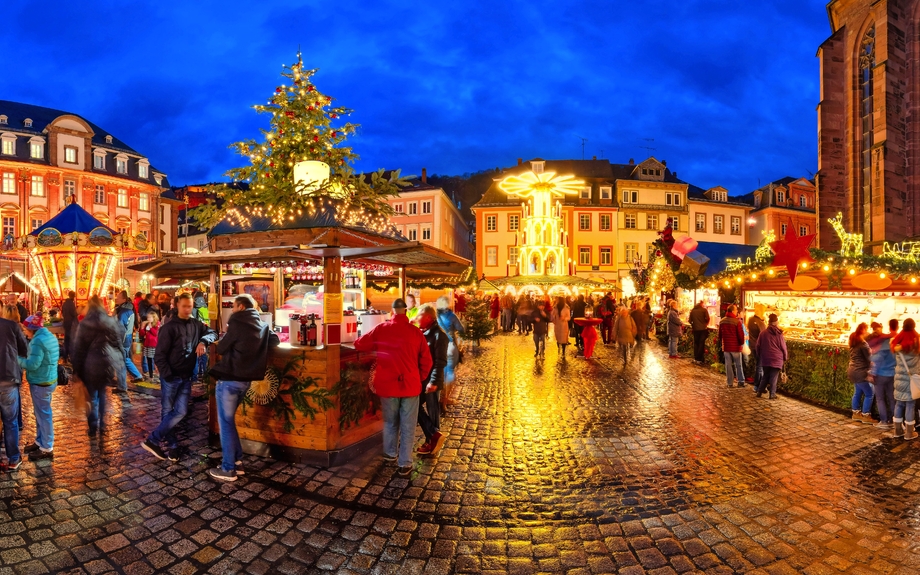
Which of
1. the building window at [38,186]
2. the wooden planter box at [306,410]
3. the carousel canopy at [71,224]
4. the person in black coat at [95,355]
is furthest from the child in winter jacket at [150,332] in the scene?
the building window at [38,186]

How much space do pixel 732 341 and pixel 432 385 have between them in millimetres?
7318

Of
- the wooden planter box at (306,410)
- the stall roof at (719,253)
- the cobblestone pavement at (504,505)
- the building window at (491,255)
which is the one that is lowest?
the cobblestone pavement at (504,505)

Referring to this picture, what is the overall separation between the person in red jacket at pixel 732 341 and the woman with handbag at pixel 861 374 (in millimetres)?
2723

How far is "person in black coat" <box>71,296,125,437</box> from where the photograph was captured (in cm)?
662

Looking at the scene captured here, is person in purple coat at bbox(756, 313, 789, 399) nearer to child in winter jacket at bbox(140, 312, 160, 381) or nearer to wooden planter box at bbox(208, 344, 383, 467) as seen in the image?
wooden planter box at bbox(208, 344, 383, 467)

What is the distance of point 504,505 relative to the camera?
4832 millimetres

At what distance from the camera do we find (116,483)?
5.12 m

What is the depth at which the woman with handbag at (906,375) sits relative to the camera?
23.0ft

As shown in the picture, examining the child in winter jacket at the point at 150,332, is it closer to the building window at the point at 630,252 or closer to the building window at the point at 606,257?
the building window at the point at 606,257

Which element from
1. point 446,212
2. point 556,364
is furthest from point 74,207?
point 446,212


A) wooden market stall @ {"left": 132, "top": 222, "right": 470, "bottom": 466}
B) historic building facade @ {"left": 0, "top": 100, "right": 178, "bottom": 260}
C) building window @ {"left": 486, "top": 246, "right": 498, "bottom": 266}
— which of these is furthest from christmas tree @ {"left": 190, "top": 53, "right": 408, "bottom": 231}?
building window @ {"left": 486, "top": 246, "right": 498, "bottom": 266}

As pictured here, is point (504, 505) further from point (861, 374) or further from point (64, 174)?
point (64, 174)

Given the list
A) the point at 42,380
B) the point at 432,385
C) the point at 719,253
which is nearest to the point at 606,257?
the point at 719,253

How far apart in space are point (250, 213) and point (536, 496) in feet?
22.5
